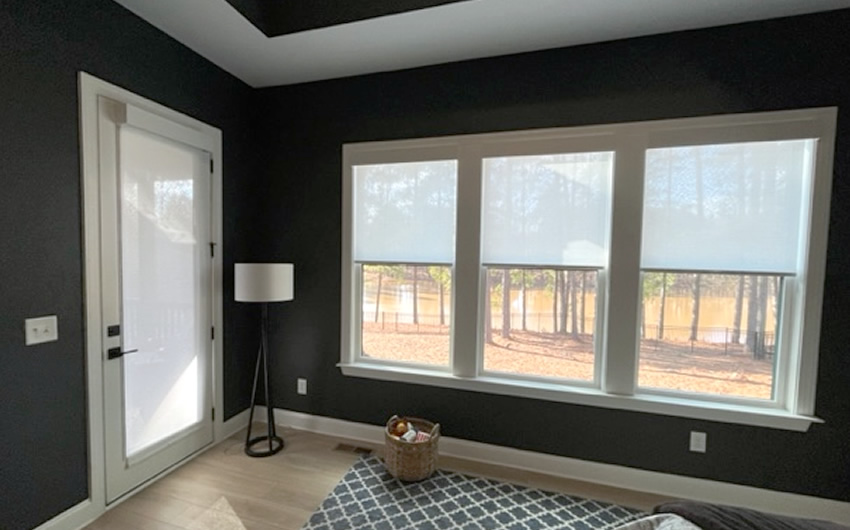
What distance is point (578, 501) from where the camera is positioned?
2270 mm

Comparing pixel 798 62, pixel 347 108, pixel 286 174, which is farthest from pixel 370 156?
pixel 798 62

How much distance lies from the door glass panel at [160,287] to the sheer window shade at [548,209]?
2.10 meters

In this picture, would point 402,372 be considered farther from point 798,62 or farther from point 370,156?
point 798,62

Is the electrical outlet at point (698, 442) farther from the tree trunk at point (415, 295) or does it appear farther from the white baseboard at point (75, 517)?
the white baseboard at point (75, 517)

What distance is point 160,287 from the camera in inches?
96.2

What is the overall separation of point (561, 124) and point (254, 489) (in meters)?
3.06

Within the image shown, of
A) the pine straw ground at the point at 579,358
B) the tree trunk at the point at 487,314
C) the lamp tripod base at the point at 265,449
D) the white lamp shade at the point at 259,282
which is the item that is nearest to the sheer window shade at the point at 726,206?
the pine straw ground at the point at 579,358

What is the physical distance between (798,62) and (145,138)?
3.84 m

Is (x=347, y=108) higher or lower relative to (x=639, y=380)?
higher

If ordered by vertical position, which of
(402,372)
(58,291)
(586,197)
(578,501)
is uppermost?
(586,197)

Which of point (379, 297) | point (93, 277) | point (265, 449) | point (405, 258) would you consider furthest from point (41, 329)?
point (405, 258)

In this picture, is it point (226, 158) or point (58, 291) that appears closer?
point (58, 291)

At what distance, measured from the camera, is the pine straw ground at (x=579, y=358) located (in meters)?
2.32

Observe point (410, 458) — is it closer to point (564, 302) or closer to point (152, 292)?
point (564, 302)
